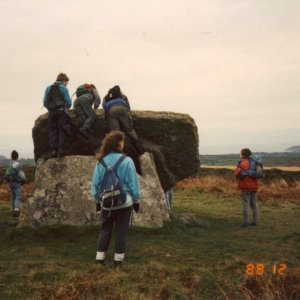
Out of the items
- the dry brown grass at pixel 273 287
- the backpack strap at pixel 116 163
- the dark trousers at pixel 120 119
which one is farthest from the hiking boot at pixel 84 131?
the dry brown grass at pixel 273 287

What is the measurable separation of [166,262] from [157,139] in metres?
5.53

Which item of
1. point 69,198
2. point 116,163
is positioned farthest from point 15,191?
point 116,163

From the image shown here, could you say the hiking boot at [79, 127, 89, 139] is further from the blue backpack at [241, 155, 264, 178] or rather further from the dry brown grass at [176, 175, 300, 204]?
the dry brown grass at [176, 175, 300, 204]

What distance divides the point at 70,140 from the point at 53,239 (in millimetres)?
3217

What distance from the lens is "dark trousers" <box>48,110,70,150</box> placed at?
1175cm

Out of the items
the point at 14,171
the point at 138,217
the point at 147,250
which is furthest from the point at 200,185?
the point at 147,250

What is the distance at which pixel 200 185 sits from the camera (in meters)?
24.1

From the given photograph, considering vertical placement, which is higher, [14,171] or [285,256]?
[14,171]

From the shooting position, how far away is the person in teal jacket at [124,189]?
7418 millimetres

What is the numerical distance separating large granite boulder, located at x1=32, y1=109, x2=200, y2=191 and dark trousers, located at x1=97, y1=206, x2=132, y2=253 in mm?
4901

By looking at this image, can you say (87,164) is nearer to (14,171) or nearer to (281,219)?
(14,171)

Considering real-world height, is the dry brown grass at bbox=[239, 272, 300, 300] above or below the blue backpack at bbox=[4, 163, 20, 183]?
below

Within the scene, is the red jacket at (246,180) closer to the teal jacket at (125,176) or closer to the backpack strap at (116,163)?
the teal jacket at (125,176)

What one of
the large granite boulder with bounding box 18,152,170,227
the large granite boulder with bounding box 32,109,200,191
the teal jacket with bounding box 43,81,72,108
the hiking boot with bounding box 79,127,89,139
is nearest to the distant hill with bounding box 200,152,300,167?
the large granite boulder with bounding box 32,109,200,191
